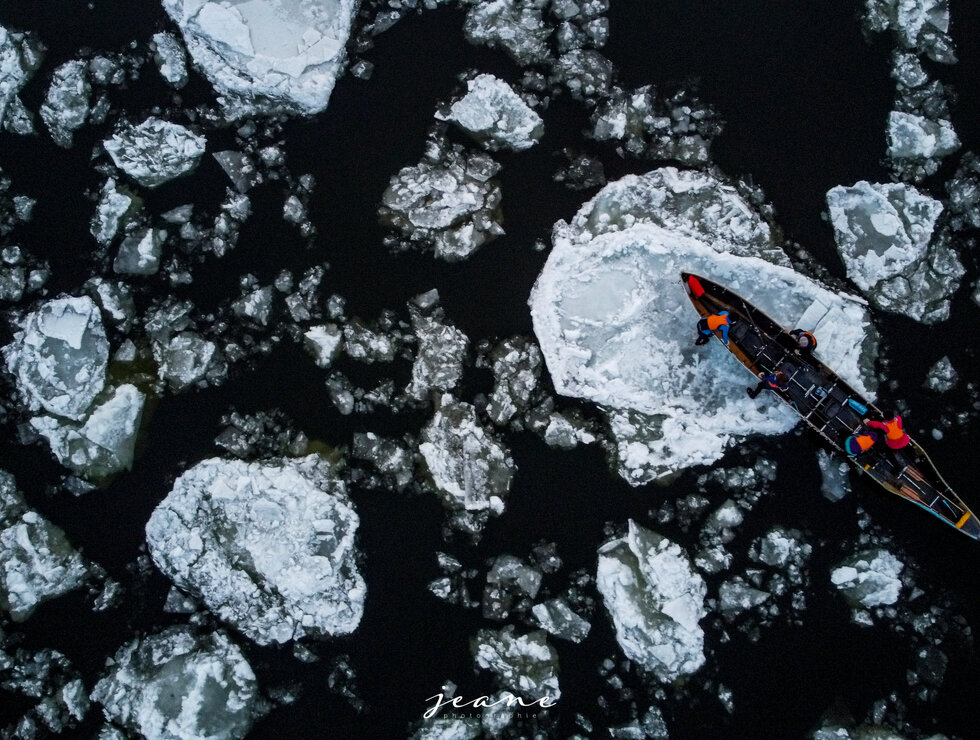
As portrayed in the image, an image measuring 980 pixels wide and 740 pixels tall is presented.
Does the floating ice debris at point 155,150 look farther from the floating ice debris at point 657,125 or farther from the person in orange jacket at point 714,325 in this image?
the person in orange jacket at point 714,325

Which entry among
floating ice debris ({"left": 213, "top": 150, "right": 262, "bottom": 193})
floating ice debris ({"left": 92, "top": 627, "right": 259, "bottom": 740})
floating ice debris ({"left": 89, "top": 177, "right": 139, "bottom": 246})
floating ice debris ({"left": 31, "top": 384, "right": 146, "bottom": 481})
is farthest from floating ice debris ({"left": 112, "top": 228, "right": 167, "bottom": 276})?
floating ice debris ({"left": 92, "top": 627, "right": 259, "bottom": 740})

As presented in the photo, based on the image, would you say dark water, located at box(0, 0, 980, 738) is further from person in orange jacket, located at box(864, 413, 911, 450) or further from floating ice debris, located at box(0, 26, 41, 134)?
person in orange jacket, located at box(864, 413, 911, 450)

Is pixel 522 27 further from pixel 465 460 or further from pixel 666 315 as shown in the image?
pixel 465 460

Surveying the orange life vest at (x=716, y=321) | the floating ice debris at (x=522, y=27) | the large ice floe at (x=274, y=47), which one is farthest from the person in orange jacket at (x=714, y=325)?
the large ice floe at (x=274, y=47)

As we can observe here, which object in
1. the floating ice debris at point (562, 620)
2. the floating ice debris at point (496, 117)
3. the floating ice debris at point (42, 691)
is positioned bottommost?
the floating ice debris at point (42, 691)

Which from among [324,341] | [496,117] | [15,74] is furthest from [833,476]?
[15,74]

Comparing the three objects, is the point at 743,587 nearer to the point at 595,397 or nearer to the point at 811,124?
the point at 595,397
